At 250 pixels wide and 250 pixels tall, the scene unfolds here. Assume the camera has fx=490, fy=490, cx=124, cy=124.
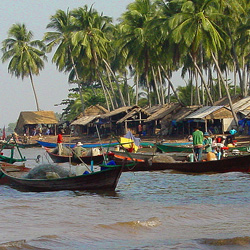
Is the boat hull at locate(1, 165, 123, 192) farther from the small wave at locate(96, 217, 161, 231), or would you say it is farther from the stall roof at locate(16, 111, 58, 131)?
the stall roof at locate(16, 111, 58, 131)

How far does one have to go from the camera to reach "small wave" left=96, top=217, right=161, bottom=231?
9.60 meters

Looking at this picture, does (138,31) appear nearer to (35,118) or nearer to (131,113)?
(131,113)

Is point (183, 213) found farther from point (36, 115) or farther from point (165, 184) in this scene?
point (36, 115)

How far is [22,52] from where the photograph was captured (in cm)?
5347

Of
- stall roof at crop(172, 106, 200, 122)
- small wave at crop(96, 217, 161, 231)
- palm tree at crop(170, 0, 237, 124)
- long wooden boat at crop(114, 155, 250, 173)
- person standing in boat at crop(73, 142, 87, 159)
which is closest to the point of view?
small wave at crop(96, 217, 161, 231)

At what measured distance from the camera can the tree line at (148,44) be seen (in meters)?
30.3

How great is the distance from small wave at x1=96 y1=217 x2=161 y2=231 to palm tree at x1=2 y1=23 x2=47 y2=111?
44.9 metres

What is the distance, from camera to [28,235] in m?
9.07

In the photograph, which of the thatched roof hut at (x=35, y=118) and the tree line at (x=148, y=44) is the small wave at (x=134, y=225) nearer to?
the tree line at (x=148, y=44)

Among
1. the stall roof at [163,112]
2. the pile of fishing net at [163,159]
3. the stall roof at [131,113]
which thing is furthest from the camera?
the stall roof at [131,113]

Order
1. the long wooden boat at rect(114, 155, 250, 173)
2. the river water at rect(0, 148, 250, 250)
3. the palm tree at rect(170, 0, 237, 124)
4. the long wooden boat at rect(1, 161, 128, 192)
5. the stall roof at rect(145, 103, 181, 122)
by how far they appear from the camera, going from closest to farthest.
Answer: the river water at rect(0, 148, 250, 250) → the long wooden boat at rect(1, 161, 128, 192) → the long wooden boat at rect(114, 155, 250, 173) → the palm tree at rect(170, 0, 237, 124) → the stall roof at rect(145, 103, 181, 122)

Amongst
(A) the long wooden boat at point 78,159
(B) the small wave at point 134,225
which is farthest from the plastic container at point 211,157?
(B) the small wave at point 134,225

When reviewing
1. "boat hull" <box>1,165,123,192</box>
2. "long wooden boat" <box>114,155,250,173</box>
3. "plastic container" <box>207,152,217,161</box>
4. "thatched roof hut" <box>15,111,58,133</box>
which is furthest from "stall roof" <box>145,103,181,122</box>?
"boat hull" <box>1,165,123,192</box>

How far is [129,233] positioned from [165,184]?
264 inches
